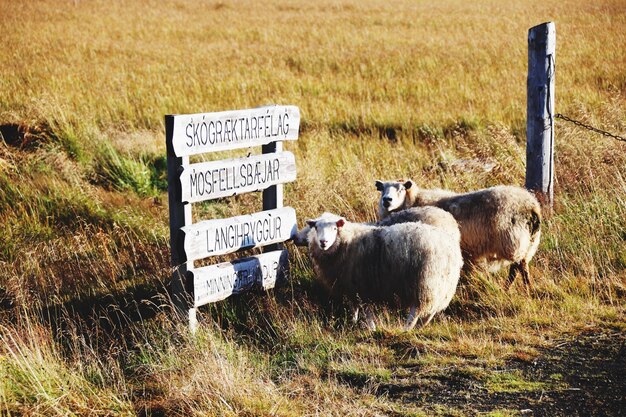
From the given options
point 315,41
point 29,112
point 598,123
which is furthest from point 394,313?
point 315,41

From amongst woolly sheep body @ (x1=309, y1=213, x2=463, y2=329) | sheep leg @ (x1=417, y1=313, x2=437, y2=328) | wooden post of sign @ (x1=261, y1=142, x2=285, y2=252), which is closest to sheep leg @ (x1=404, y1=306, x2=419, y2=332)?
woolly sheep body @ (x1=309, y1=213, x2=463, y2=329)

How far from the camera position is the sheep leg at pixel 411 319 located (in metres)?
5.75

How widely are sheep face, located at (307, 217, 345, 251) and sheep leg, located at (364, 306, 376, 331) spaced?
1.97 ft

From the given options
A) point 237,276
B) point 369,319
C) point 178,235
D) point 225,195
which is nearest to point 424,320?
point 369,319

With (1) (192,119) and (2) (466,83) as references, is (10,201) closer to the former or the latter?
(1) (192,119)

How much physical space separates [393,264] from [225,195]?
1.48 metres

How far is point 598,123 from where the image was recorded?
36.5ft

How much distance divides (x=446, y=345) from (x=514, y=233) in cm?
177

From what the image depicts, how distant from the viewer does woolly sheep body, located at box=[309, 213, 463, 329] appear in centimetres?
585

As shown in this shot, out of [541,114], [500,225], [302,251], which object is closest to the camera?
[500,225]

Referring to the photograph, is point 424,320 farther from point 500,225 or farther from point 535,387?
point 535,387

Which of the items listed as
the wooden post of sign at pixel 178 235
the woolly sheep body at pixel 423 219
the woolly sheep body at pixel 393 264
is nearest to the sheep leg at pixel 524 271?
the woolly sheep body at pixel 423 219

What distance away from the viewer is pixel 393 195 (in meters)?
7.39

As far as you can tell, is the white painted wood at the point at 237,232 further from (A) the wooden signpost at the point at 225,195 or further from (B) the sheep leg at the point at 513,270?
(B) the sheep leg at the point at 513,270
